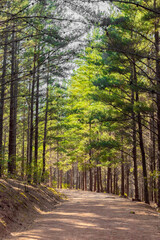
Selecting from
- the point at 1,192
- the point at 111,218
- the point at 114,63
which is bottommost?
the point at 111,218

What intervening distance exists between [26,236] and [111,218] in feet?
12.5

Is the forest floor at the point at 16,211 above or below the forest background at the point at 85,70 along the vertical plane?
below

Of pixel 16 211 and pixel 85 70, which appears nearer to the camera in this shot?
pixel 16 211

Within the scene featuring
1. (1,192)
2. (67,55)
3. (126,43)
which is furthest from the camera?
(126,43)

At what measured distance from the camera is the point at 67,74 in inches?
417

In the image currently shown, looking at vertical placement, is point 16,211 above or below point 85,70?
below

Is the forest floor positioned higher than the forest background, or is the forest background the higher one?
the forest background

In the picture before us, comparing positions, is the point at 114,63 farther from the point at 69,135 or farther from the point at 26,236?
the point at 69,135

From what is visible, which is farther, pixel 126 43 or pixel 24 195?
pixel 126 43

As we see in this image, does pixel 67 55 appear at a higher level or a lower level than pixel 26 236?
higher

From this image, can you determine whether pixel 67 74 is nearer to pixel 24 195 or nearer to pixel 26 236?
pixel 24 195

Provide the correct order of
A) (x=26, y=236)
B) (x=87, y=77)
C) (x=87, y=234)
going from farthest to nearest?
(x=87, y=77) < (x=87, y=234) < (x=26, y=236)

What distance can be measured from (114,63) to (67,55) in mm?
8035

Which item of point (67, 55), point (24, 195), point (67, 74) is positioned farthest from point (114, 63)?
point (24, 195)
